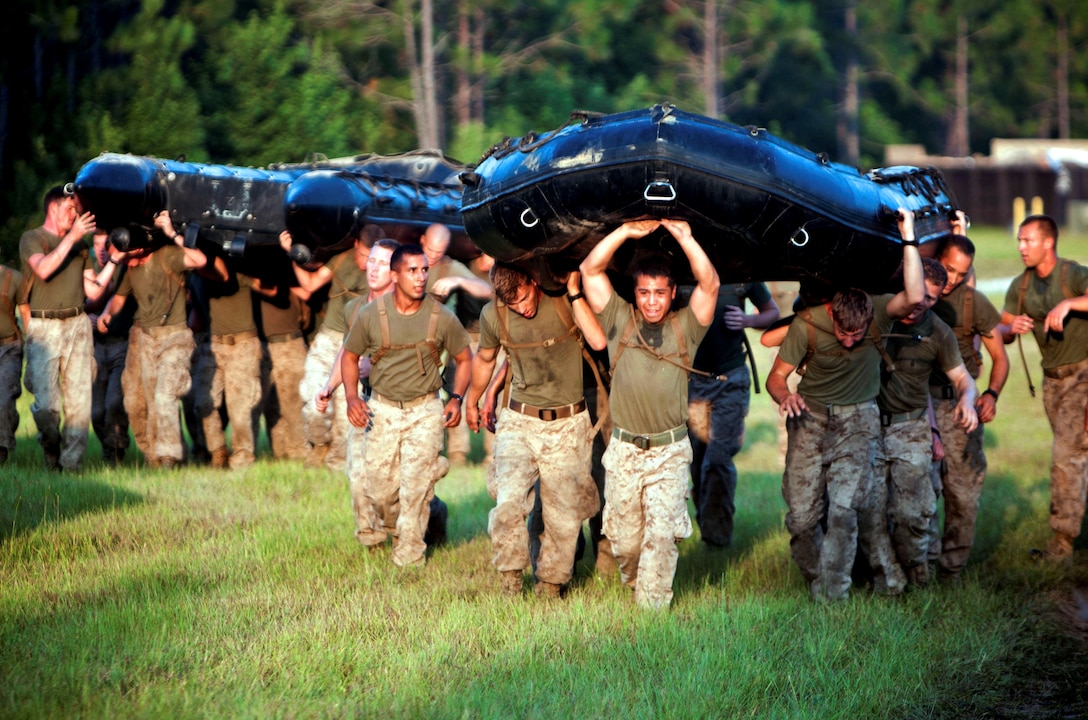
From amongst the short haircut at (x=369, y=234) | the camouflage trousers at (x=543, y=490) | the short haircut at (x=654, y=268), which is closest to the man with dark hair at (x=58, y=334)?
the short haircut at (x=369, y=234)

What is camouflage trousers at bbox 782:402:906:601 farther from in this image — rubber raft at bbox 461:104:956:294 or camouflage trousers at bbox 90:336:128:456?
camouflage trousers at bbox 90:336:128:456

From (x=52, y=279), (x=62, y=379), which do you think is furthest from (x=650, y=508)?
(x=52, y=279)

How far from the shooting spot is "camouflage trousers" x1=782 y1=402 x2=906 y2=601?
7867 mm

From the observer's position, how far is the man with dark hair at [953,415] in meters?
8.63

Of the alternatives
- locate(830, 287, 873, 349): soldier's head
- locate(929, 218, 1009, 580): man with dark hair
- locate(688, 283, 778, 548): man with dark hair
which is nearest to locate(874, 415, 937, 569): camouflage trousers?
locate(929, 218, 1009, 580): man with dark hair

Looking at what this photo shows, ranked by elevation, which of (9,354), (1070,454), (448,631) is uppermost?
(9,354)

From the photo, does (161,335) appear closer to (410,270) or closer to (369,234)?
(369,234)

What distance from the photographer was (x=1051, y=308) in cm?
934

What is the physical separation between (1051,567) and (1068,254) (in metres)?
30.5

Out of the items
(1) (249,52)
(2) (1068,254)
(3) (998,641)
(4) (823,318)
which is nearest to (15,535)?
(4) (823,318)

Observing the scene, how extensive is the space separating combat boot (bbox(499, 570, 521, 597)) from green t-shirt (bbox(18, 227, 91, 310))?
511cm

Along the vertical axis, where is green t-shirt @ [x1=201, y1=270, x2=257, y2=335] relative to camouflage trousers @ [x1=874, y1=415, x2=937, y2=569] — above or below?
above

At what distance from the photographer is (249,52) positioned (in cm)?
3059

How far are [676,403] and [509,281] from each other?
47.7 inches
